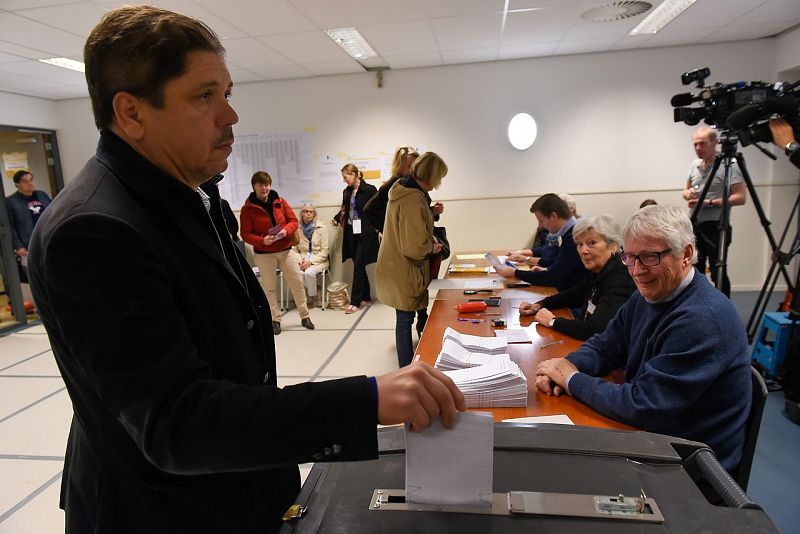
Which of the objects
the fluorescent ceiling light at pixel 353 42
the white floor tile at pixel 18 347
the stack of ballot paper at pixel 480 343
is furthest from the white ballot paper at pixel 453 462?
the white floor tile at pixel 18 347

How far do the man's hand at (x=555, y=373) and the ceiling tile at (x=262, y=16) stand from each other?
3.11 metres

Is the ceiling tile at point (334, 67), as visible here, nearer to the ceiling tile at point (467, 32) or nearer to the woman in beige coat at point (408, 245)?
the ceiling tile at point (467, 32)

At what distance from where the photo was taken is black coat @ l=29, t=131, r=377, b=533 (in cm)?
48

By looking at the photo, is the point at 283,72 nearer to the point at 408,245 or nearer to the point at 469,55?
the point at 469,55

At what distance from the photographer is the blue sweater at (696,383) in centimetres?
127

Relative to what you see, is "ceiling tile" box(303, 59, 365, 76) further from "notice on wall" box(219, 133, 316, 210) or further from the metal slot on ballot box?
the metal slot on ballot box

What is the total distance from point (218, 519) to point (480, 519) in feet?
1.20

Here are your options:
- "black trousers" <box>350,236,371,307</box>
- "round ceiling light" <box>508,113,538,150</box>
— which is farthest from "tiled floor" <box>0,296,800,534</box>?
"round ceiling light" <box>508,113,538,150</box>

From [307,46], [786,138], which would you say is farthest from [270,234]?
[786,138]

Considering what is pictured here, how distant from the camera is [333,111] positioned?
5.94m

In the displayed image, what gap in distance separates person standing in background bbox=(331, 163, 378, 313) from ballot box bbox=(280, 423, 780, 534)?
4.86 meters

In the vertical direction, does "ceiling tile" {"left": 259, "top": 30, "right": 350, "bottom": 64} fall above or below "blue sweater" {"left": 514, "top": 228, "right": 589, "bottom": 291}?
above

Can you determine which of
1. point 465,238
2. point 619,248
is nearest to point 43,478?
point 619,248

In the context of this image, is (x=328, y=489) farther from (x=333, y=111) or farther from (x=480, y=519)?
(x=333, y=111)
